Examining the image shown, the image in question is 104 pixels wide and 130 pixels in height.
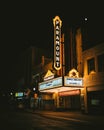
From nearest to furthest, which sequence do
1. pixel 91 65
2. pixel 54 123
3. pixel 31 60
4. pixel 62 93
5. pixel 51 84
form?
1. pixel 54 123
2. pixel 91 65
3. pixel 51 84
4. pixel 62 93
5. pixel 31 60

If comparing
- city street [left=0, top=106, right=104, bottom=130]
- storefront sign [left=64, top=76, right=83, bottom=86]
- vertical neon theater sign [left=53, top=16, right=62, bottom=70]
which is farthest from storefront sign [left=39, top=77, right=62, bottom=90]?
city street [left=0, top=106, right=104, bottom=130]

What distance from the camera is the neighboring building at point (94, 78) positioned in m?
21.9

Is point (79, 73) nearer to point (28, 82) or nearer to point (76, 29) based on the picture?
point (76, 29)

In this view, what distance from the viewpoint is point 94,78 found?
2262cm

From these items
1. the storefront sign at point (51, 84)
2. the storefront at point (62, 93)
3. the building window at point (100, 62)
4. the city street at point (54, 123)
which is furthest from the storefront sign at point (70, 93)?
the city street at point (54, 123)

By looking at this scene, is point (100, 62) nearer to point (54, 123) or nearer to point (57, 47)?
point (57, 47)

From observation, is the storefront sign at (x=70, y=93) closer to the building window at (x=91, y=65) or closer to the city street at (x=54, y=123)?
the building window at (x=91, y=65)


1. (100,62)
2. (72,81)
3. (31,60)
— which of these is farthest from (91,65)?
(31,60)

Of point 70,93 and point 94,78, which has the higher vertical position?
point 94,78

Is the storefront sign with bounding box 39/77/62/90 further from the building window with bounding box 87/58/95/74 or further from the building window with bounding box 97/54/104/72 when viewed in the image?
the building window with bounding box 97/54/104/72

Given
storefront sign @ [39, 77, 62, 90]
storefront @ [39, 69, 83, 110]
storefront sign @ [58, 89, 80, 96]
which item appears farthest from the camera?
storefront sign @ [58, 89, 80, 96]

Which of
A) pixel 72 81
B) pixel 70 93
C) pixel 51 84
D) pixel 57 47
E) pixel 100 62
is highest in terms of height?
pixel 57 47

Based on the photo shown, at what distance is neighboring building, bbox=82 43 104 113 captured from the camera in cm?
2189

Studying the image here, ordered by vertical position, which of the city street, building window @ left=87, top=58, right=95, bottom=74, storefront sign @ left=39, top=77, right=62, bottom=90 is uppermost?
building window @ left=87, top=58, right=95, bottom=74
